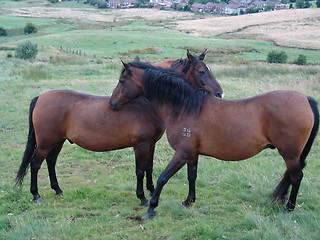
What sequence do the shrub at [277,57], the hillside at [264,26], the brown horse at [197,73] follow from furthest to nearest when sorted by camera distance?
the hillside at [264,26], the shrub at [277,57], the brown horse at [197,73]

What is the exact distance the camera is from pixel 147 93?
6395 mm

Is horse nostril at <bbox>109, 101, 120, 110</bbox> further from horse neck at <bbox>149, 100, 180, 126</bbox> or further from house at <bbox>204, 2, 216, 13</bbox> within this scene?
house at <bbox>204, 2, 216, 13</bbox>

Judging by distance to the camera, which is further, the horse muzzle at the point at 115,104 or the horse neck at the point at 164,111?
the horse muzzle at the point at 115,104

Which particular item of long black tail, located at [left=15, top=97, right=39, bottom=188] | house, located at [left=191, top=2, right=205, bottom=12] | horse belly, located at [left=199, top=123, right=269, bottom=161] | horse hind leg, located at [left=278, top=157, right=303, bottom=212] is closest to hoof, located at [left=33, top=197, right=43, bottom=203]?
long black tail, located at [left=15, top=97, right=39, bottom=188]

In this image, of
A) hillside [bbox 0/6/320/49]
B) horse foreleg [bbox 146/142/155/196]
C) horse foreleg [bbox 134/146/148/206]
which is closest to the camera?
horse foreleg [bbox 134/146/148/206]

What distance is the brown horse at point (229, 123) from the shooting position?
5625 millimetres

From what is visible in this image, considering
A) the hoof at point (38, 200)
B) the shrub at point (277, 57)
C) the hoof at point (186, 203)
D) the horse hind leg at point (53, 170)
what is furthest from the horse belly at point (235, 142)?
the shrub at point (277, 57)

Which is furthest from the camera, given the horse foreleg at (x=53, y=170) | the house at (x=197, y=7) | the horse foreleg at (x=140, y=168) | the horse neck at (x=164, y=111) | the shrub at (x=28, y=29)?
the house at (x=197, y=7)

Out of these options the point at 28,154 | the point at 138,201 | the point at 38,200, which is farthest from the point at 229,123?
the point at 28,154

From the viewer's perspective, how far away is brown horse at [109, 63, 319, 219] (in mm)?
5625

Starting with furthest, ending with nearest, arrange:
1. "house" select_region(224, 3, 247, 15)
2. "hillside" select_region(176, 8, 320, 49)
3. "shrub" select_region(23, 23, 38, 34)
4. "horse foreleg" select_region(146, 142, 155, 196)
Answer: "house" select_region(224, 3, 247, 15) → "shrub" select_region(23, 23, 38, 34) → "hillside" select_region(176, 8, 320, 49) → "horse foreleg" select_region(146, 142, 155, 196)

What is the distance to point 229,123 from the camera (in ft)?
19.1

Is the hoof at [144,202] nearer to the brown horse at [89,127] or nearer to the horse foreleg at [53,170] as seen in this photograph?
the brown horse at [89,127]

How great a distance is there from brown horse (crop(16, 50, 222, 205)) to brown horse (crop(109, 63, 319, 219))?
1.47 ft
